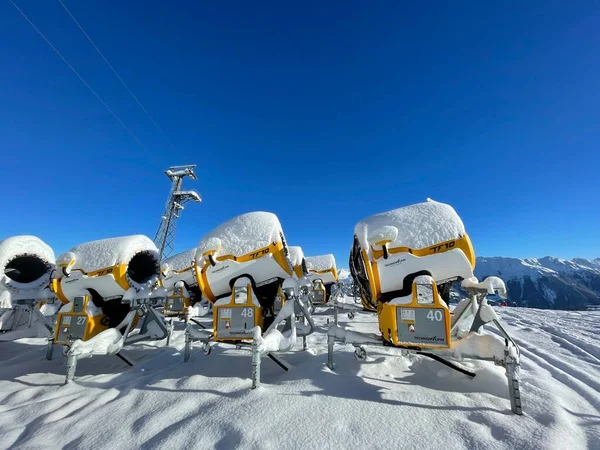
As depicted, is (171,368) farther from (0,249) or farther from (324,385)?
(0,249)

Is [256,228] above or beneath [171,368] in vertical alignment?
above

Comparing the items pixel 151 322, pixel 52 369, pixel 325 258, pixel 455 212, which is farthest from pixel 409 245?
pixel 325 258

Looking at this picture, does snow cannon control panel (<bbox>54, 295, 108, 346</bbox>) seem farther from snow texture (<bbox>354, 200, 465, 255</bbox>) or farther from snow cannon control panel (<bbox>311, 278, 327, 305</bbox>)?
snow cannon control panel (<bbox>311, 278, 327, 305</bbox>)

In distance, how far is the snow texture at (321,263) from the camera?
2078 cm

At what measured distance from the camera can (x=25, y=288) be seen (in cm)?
786

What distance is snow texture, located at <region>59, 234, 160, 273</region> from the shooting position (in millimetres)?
6098

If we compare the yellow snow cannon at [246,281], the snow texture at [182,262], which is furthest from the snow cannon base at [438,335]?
the snow texture at [182,262]

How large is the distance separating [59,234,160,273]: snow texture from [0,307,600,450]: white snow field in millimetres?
2308

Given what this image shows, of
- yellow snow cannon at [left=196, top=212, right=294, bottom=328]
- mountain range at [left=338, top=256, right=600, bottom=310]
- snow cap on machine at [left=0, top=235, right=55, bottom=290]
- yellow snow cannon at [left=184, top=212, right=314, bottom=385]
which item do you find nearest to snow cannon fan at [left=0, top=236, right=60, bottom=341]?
snow cap on machine at [left=0, top=235, right=55, bottom=290]

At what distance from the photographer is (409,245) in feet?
15.1

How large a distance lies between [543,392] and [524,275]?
235939 millimetres

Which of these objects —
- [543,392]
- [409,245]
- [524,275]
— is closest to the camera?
[543,392]

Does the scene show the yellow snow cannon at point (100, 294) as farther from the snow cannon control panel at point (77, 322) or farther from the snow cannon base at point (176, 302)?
the snow cannon base at point (176, 302)

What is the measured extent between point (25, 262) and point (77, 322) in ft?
16.0
